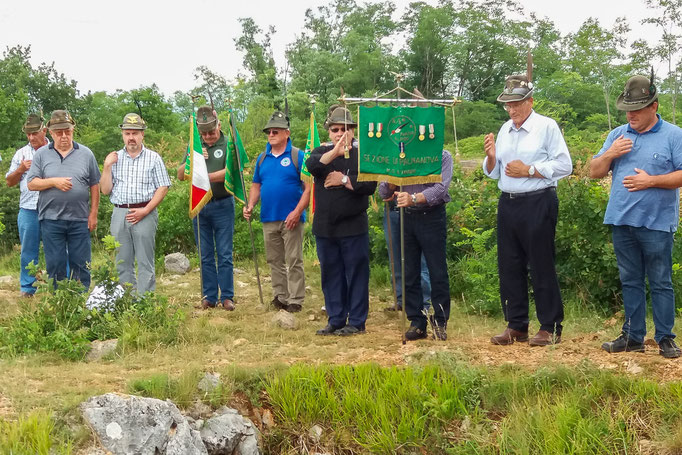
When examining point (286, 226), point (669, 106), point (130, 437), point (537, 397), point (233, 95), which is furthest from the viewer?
point (233, 95)

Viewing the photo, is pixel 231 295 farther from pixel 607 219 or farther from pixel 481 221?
pixel 607 219

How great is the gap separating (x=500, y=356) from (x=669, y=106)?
947 inches

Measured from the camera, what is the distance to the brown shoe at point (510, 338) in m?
6.11

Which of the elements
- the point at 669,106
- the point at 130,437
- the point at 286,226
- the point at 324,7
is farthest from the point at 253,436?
the point at 324,7

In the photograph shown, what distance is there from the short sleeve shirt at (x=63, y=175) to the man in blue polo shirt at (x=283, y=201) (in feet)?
5.77

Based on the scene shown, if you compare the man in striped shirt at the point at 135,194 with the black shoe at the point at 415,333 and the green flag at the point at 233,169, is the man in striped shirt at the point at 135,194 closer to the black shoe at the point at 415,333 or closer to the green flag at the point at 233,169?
the green flag at the point at 233,169

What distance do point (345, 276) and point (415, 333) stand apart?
941mm

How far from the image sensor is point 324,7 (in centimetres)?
4656

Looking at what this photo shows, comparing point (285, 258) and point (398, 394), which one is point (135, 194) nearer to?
point (285, 258)

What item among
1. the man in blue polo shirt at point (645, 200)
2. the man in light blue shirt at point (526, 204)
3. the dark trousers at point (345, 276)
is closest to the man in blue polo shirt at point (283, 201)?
the dark trousers at point (345, 276)

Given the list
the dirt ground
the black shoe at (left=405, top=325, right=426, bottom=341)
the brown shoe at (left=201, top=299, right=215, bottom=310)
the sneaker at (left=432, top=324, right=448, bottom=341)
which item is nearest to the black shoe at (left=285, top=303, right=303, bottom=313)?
the dirt ground

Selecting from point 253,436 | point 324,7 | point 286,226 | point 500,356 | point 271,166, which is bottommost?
point 253,436

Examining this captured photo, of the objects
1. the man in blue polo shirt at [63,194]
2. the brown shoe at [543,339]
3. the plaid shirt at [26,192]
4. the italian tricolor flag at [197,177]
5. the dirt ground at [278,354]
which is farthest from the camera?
the plaid shirt at [26,192]

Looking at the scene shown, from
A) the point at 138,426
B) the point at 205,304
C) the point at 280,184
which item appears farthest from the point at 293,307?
the point at 138,426
